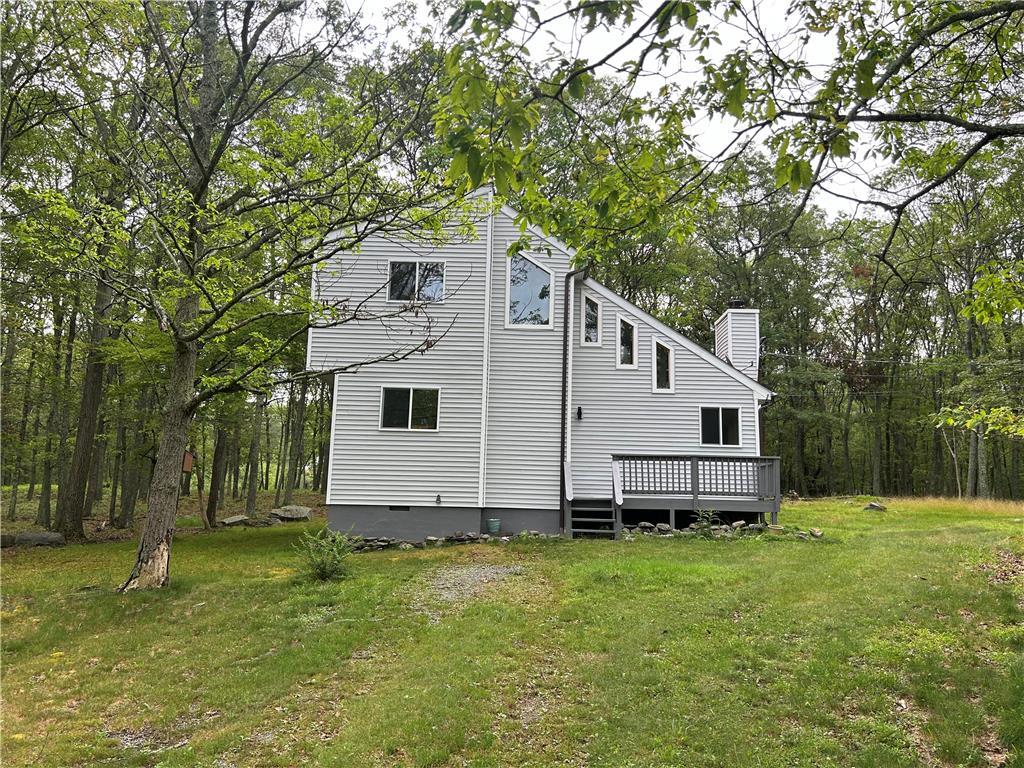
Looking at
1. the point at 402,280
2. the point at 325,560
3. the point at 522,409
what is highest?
the point at 402,280

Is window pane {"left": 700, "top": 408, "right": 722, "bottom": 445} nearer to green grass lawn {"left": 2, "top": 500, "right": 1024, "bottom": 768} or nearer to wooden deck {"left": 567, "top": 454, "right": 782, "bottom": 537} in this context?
wooden deck {"left": 567, "top": 454, "right": 782, "bottom": 537}

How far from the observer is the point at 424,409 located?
44.8 ft

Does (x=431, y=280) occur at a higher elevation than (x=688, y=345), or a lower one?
higher

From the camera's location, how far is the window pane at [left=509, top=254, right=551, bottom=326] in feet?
46.6

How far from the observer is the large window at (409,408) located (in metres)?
13.6

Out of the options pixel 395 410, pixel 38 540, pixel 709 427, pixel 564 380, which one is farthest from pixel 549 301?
pixel 38 540

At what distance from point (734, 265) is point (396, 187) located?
2413 cm

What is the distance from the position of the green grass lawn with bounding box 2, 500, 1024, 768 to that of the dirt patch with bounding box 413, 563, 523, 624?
98mm

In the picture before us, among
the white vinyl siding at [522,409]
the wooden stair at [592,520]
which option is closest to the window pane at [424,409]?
the white vinyl siding at [522,409]

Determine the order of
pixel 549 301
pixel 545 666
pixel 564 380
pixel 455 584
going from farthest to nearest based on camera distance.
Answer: pixel 549 301, pixel 564 380, pixel 455 584, pixel 545 666

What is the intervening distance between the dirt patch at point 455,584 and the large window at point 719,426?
6.87m

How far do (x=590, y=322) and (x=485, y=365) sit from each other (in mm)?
3256

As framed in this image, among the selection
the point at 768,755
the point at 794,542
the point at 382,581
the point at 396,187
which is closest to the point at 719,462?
the point at 794,542

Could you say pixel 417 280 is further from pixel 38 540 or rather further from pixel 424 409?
pixel 38 540
